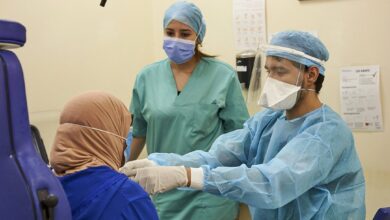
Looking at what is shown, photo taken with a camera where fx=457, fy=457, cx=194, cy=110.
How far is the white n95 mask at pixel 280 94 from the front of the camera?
1.53 m

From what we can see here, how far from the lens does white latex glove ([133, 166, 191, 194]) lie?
4.41 ft

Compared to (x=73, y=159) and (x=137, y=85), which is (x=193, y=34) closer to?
(x=137, y=85)

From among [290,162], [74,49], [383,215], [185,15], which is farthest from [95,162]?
[74,49]

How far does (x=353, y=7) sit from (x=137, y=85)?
1159mm

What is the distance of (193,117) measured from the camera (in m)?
2.04

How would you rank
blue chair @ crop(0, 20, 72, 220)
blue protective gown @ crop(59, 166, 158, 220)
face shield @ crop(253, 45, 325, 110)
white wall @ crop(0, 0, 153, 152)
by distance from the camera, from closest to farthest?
blue chair @ crop(0, 20, 72, 220)
blue protective gown @ crop(59, 166, 158, 220)
face shield @ crop(253, 45, 325, 110)
white wall @ crop(0, 0, 153, 152)

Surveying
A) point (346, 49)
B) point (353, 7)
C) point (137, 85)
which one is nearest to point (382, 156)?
point (346, 49)

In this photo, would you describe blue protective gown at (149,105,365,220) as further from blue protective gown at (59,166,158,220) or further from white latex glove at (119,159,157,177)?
blue protective gown at (59,166,158,220)

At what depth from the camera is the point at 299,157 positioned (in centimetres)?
137

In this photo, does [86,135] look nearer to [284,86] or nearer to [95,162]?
[95,162]

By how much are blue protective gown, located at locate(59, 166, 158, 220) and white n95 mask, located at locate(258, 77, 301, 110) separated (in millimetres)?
650

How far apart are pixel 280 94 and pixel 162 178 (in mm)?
496

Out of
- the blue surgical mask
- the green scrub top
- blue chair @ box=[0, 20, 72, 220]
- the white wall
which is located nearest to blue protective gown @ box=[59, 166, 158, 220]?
blue chair @ box=[0, 20, 72, 220]

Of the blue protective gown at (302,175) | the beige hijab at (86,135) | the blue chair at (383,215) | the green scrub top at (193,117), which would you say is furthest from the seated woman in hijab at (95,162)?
the green scrub top at (193,117)
